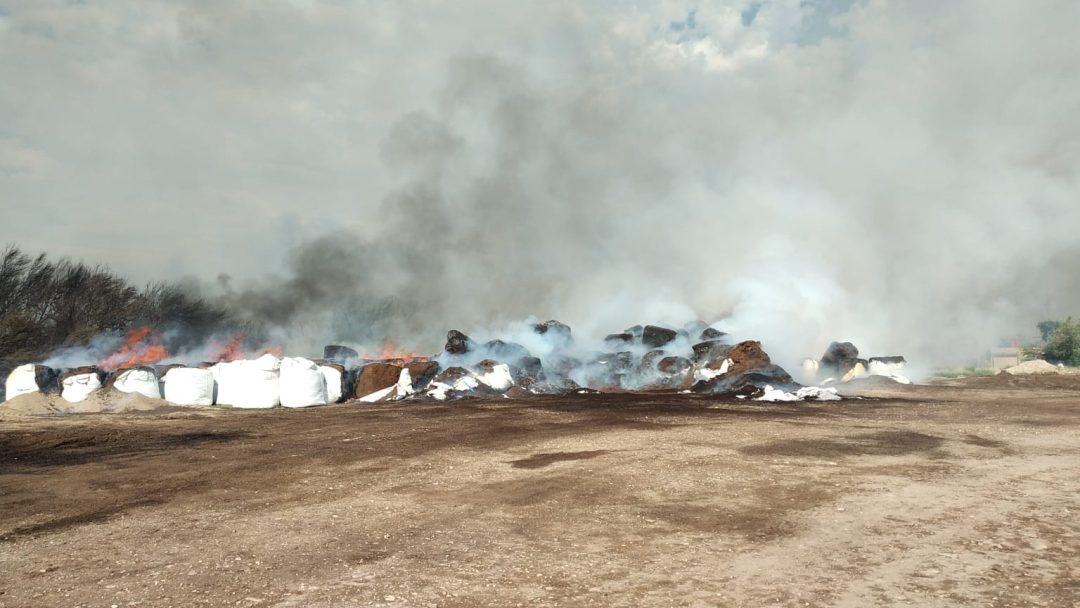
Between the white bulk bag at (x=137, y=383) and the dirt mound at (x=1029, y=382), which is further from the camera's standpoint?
the dirt mound at (x=1029, y=382)

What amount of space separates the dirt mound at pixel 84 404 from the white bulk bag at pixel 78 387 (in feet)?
0.39

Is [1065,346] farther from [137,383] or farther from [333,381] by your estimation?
[137,383]

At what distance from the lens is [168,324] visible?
39219 mm

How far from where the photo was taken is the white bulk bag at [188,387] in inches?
733

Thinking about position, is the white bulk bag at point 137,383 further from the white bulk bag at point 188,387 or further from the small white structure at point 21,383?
the small white structure at point 21,383

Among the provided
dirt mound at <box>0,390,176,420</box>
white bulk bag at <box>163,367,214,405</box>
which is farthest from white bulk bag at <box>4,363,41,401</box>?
white bulk bag at <box>163,367,214,405</box>

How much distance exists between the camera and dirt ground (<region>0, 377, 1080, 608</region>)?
15.4 ft

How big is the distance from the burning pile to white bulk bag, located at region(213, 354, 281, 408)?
0.08ft

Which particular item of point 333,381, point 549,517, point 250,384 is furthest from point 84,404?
point 549,517

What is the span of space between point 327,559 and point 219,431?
9271mm

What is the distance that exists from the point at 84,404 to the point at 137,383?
1.21 metres

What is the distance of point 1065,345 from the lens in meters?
41.9

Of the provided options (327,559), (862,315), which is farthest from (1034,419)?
(862,315)

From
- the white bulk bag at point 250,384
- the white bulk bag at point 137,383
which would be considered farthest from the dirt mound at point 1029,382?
the white bulk bag at point 137,383
